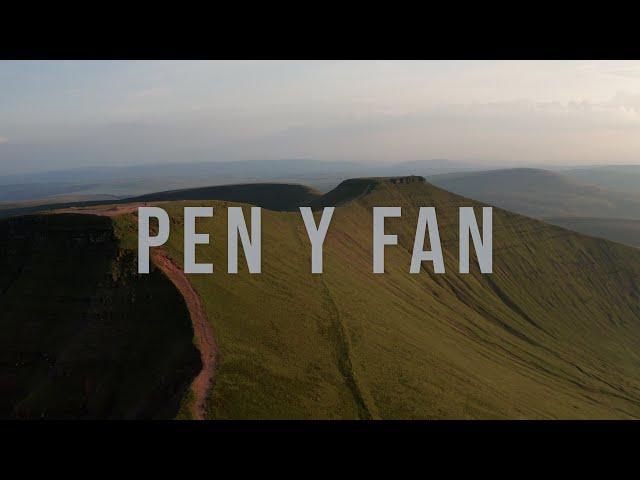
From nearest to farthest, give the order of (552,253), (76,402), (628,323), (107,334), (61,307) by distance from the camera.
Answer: (76,402)
(107,334)
(61,307)
(628,323)
(552,253)

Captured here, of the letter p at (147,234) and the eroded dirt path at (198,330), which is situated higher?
the letter p at (147,234)

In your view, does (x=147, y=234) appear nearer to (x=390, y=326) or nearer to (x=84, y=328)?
(x=84, y=328)

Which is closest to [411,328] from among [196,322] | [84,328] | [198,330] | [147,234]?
[196,322]

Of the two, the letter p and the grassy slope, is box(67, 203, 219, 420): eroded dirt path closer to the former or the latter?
the letter p

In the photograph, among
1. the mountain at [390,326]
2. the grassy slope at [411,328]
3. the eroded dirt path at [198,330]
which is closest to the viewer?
the eroded dirt path at [198,330]

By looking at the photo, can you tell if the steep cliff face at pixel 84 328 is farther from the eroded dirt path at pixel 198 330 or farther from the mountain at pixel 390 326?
the eroded dirt path at pixel 198 330

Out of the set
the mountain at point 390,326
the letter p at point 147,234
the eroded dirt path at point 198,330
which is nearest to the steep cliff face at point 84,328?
the mountain at point 390,326
